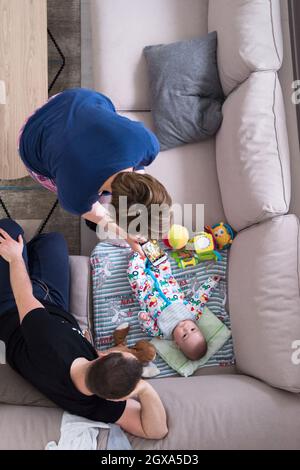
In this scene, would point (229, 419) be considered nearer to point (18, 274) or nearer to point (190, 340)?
point (190, 340)

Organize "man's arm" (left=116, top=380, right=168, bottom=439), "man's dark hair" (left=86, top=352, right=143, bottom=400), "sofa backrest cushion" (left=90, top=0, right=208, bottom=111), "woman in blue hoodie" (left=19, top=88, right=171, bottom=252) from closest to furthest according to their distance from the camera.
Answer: "woman in blue hoodie" (left=19, top=88, right=171, bottom=252) → "man's dark hair" (left=86, top=352, right=143, bottom=400) → "man's arm" (left=116, top=380, right=168, bottom=439) → "sofa backrest cushion" (left=90, top=0, right=208, bottom=111)

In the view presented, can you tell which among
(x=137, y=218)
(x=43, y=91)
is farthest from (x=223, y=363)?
(x=43, y=91)

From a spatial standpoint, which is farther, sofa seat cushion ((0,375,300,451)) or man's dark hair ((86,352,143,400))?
sofa seat cushion ((0,375,300,451))

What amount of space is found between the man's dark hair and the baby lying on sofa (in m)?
0.59

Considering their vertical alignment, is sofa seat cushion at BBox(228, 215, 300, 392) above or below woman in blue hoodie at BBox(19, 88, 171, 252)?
below

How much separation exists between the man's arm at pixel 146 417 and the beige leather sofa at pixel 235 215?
0.04m

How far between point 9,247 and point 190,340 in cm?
84

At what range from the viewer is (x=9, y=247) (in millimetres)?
1802

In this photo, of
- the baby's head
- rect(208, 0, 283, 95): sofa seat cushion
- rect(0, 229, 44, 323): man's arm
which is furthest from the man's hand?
rect(208, 0, 283, 95): sofa seat cushion

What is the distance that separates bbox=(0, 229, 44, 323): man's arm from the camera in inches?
62.4

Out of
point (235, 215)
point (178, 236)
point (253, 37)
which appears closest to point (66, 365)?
point (178, 236)

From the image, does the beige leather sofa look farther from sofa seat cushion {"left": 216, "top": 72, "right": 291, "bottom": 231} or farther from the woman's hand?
the woman's hand

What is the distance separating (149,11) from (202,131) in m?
0.66
